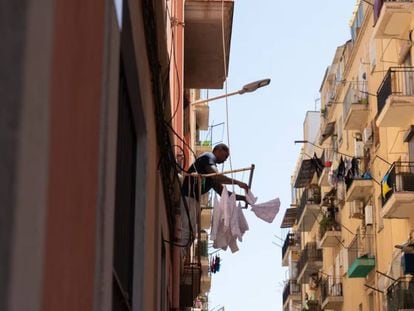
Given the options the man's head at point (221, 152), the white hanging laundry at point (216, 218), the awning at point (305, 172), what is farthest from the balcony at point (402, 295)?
the awning at point (305, 172)

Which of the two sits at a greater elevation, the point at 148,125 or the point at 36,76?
the point at 148,125

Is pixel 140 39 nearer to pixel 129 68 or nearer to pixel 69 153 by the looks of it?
pixel 129 68

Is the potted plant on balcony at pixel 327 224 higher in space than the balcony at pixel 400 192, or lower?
higher

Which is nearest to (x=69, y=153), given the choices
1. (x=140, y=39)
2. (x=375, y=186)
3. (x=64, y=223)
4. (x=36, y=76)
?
(x=64, y=223)

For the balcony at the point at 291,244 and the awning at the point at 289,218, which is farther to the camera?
the awning at the point at 289,218

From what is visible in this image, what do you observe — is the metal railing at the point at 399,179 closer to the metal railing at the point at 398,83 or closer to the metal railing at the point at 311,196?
the metal railing at the point at 398,83

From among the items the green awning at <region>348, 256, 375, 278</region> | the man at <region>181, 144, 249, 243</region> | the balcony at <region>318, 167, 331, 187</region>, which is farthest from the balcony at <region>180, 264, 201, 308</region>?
the balcony at <region>318, 167, 331, 187</region>

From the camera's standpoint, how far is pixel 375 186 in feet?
131

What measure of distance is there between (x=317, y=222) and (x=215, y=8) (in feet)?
129

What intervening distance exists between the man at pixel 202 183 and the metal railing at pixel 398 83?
2092 centimetres

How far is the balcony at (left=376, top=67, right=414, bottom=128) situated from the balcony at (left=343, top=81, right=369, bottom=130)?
22.8ft

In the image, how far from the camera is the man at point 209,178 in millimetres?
11633

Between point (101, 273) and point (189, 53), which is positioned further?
point (189, 53)

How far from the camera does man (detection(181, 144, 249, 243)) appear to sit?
11.7 m
